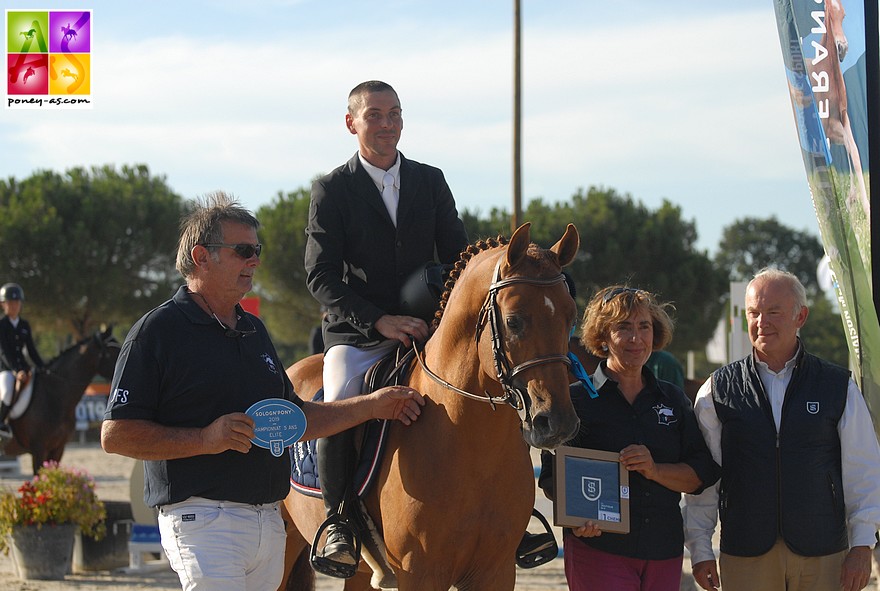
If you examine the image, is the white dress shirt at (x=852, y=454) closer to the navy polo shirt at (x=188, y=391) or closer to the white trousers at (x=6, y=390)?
the navy polo shirt at (x=188, y=391)

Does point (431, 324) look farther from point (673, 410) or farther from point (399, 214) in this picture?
point (673, 410)

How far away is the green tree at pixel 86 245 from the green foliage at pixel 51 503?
905 inches

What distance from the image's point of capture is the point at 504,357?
3863mm

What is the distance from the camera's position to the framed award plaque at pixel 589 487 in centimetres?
414

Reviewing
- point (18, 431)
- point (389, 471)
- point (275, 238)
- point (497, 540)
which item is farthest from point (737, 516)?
point (275, 238)

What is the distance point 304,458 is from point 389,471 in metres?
1.01

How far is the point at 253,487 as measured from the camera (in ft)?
11.9

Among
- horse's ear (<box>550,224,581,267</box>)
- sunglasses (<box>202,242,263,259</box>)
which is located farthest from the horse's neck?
sunglasses (<box>202,242,263,259</box>)

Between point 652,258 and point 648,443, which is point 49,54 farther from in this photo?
point 652,258

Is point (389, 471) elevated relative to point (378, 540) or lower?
elevated

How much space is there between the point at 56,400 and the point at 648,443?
1153cm

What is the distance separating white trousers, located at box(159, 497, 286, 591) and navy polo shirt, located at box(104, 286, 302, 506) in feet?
0.14

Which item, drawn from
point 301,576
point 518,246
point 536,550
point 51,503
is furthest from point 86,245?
point 518,246

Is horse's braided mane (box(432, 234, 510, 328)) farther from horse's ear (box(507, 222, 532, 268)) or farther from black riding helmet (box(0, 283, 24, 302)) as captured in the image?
black riding helmet (box(0, 283, 24, 302))
